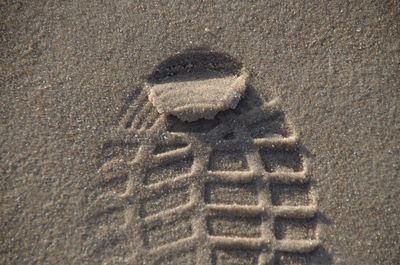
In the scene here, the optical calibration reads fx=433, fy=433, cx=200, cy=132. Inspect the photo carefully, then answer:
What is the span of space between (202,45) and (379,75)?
56 cm

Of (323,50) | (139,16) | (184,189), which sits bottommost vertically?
(184,189)

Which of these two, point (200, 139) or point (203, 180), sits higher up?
point (200, 139)

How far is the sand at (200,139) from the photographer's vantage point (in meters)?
1.25

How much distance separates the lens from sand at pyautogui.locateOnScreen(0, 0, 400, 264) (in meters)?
1.25

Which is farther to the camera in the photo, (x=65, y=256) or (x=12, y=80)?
(x=12, y=80)

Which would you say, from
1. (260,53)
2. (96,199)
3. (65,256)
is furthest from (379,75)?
(65,256)

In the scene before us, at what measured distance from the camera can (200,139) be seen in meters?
1.31

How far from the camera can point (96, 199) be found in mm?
1281

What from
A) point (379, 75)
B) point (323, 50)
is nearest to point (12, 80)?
point (323, 50)

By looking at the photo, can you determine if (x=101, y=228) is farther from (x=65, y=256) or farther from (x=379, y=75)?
(x=379, y=75)

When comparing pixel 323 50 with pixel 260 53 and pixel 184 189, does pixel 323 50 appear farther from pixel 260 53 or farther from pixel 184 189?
pixel 184 189

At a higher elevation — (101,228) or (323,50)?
(323,50)

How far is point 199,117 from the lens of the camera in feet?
4.23

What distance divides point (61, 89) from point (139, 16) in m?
0.34
